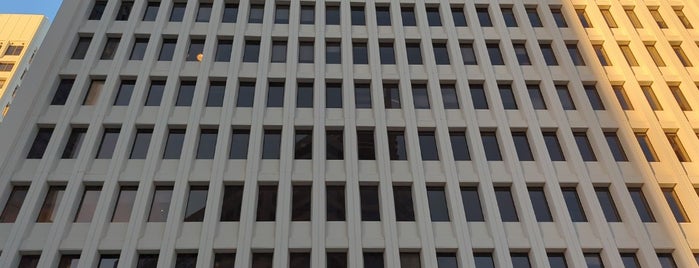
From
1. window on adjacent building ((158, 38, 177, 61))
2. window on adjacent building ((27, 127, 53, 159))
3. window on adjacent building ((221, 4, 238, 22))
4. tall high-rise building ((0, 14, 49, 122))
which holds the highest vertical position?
tall high-rise building ((0, 14, 49, 122))

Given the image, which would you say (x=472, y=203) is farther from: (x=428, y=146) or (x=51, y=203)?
(x=51, y=203)

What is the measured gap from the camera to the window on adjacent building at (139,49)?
24.9m

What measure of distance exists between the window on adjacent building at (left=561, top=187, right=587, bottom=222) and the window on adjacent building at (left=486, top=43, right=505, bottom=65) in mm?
7800

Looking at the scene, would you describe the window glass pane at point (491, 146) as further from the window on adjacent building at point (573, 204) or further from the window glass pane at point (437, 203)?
the window on adjacent building at point (573, 204)

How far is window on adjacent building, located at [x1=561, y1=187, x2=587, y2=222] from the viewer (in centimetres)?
2083

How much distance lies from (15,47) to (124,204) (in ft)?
238

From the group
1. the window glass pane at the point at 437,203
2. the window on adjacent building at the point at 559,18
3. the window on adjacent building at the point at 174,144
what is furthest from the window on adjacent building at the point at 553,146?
the window on adjacent building at the point at 174,144

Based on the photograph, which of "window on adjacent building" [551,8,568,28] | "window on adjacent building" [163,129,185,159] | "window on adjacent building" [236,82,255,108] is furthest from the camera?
"window on adjacent building" [551,8,568,28]

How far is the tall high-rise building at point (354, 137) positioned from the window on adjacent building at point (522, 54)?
0.12 metres

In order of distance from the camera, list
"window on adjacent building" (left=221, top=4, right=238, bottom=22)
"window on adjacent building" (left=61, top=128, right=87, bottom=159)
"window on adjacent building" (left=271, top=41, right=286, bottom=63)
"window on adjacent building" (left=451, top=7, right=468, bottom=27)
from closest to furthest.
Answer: "window on adjacent building" (left=61, top=128, right=87, bottom=159) < "window on adjacent building" (left=271, top=41, right=286, bottom=63) < "window on adjacent building" (left=221, top=4, right=238, bottom=22) < "window on adjacent building" (left=451, top=7, right=468, bottom=27)

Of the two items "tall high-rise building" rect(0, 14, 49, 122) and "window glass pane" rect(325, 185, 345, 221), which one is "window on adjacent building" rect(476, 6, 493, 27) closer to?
"window glass pane" rect(325, 185, 345, 221)

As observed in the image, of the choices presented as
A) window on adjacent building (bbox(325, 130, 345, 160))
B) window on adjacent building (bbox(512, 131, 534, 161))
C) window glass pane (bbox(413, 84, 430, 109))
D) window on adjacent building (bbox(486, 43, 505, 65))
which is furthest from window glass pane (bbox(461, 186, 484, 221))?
window on adjacent building (bbox(486, 43, 505, 65))

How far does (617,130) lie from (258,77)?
1789 cm

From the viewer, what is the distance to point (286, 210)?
65.3ft
